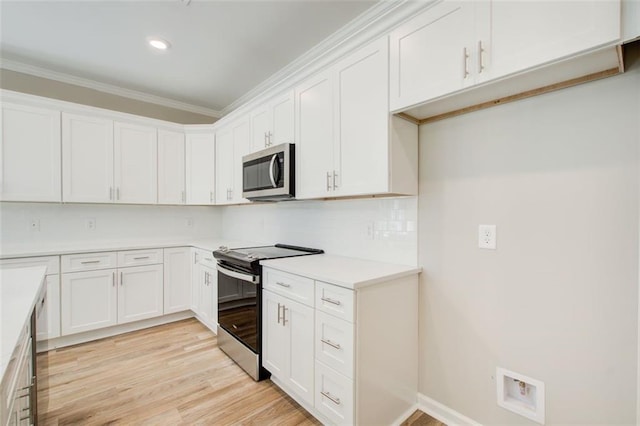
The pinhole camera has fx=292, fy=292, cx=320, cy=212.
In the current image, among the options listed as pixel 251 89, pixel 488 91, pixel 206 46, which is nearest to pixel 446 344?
pixel 488 91

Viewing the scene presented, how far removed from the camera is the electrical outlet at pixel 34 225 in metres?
2.88

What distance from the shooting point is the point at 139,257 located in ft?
10.2

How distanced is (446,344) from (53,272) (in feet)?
11.0

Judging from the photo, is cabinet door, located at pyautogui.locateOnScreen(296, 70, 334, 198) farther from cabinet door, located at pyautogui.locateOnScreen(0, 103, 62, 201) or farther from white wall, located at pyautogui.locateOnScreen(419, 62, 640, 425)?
cabinet door, located at pyautogui.locateOnScreen(0, 103, 62, 201)

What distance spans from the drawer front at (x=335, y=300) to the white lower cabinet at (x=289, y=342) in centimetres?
12

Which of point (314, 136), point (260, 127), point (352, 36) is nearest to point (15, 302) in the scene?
point (314, 136)

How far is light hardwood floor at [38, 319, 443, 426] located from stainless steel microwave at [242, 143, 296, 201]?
57.0 inches

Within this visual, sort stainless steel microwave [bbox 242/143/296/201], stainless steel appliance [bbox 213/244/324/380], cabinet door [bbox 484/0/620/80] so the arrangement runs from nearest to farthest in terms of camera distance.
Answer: cabinet door [bbox 484/0/620/80] → stainless steel appliance [bbox 213/244/324/380] → stainless steel microwave [bbox 242/143/296/201]

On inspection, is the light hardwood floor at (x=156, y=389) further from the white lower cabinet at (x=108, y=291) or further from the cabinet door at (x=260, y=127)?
the cabinet door at (x=260, y=127)

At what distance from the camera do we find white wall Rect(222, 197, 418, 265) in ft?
→ 6.47

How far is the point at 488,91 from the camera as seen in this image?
1436mm

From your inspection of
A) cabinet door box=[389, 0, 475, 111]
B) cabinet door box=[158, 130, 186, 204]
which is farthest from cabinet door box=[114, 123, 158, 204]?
cabinet door box=[389, 0, 475, 111]

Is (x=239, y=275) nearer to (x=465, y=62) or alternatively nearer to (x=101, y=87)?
(x=465, y=62)

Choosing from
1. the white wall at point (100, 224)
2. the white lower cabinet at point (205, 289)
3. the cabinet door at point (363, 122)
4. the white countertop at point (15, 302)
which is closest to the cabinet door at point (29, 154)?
the white wall at point (100, 224)
